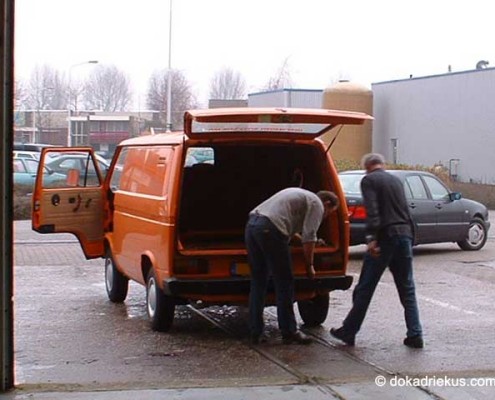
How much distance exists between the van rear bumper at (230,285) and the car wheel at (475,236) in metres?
8.59

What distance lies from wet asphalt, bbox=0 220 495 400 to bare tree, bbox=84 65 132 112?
8603cm

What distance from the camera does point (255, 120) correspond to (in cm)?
936

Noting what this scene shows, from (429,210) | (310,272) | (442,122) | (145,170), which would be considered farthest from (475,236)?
(442,122)

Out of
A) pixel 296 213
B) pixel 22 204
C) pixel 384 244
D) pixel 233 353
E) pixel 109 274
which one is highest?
pixel 296 213

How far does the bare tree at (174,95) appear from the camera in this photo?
6378 cm

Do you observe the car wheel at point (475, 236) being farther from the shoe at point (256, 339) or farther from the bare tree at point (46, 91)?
the bare tree at point (46, 91)

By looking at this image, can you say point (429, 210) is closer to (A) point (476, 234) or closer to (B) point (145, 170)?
(A) point (476, 234)

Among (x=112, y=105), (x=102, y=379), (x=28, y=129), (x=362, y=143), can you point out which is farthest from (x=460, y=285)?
(x=112, y=105)

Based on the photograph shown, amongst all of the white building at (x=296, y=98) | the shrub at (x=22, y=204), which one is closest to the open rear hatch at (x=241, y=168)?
the shrub at (x=22, y=204)

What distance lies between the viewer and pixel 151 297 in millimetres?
10102

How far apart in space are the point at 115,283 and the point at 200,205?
4.86ft

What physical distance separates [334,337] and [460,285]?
465 centimetres

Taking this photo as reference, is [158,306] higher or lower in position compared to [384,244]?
lower

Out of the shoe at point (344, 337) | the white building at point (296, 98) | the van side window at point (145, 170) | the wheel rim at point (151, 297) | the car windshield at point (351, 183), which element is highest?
the white building at point (296, 98)
